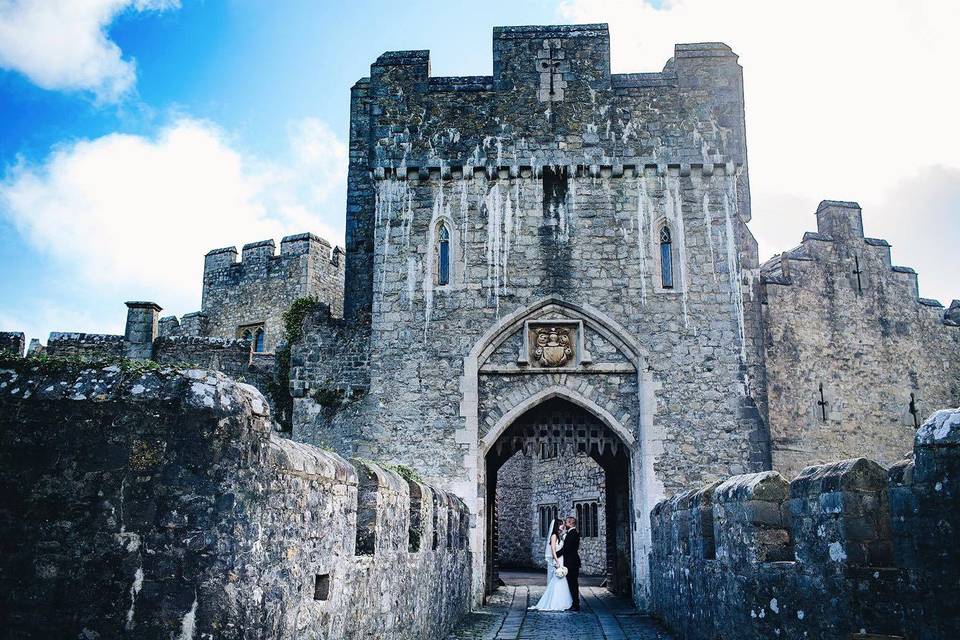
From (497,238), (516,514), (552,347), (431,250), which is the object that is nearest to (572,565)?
(552,347)

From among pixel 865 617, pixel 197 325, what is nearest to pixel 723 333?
pixel 865 617

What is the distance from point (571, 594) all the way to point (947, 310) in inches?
493

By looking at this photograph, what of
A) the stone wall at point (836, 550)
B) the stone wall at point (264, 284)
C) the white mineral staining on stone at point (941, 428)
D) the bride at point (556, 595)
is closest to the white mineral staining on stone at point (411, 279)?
the bride at point (556, 595)

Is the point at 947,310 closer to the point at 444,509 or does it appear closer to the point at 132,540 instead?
the point at 444,509

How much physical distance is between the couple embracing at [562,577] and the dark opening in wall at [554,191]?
210 inches

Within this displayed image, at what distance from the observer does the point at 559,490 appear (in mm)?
26500

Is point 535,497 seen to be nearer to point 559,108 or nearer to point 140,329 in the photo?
point 140,329

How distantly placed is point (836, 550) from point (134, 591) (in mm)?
3574

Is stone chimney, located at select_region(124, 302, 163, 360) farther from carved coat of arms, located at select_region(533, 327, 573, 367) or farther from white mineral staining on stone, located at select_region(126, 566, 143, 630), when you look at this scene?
white mineral staining on stone, located at select_region(126, 566, 143, 630)

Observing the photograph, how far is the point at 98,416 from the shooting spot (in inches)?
154

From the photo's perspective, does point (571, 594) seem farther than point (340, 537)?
Yes

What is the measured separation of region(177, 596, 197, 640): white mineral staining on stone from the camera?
12.3ft

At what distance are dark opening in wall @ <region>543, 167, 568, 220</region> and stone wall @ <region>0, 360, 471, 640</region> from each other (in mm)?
10379

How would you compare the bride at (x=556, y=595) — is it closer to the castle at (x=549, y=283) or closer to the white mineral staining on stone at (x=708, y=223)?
the castle at (x=549, y=283)
